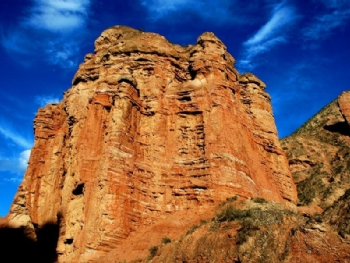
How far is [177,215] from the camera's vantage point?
31.1m

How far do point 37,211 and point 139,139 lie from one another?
45.6ft

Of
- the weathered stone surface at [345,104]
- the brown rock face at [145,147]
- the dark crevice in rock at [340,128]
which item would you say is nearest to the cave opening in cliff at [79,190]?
the brown rock face at [145,147]

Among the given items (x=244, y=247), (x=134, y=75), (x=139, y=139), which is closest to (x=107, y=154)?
(x=139, y=139)

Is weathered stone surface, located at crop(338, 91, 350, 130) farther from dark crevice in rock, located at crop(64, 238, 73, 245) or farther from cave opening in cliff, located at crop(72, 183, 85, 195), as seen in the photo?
dark crevice in rock, located at crop(64, 238, 73, 245)

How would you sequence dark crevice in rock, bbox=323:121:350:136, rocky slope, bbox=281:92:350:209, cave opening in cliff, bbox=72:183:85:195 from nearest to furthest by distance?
cave opening in cliff, bbox=72:183:85:195 → rocky slope, bbox=281:92:350:209 → dark crevice in rock, bbox=323:121:350:136

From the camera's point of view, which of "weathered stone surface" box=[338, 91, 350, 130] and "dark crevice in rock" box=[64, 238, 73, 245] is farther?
"weathered stone surface" box=[338, 91, 350, 130]

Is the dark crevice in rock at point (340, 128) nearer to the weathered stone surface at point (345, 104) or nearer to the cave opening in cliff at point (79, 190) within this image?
the weathered stone surface at point (345, 104)

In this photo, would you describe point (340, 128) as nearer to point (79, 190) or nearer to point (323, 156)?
point (323, 156)

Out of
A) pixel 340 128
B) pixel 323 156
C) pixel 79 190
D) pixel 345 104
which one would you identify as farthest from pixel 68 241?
pixel 345 104

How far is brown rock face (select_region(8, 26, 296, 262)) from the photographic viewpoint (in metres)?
30.7

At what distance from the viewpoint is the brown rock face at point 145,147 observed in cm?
3066

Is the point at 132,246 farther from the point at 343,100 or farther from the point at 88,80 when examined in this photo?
the point at 343,100

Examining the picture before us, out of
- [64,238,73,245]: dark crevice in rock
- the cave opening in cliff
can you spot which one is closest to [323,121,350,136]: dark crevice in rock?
the cave opening in cliff

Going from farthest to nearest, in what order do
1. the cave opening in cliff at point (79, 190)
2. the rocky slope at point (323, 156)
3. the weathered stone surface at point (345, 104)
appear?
the weathered stone surface at point (345, 104)
the rocky slope at point (323, 156)
the cave opening in cliff at point (79, 190)
